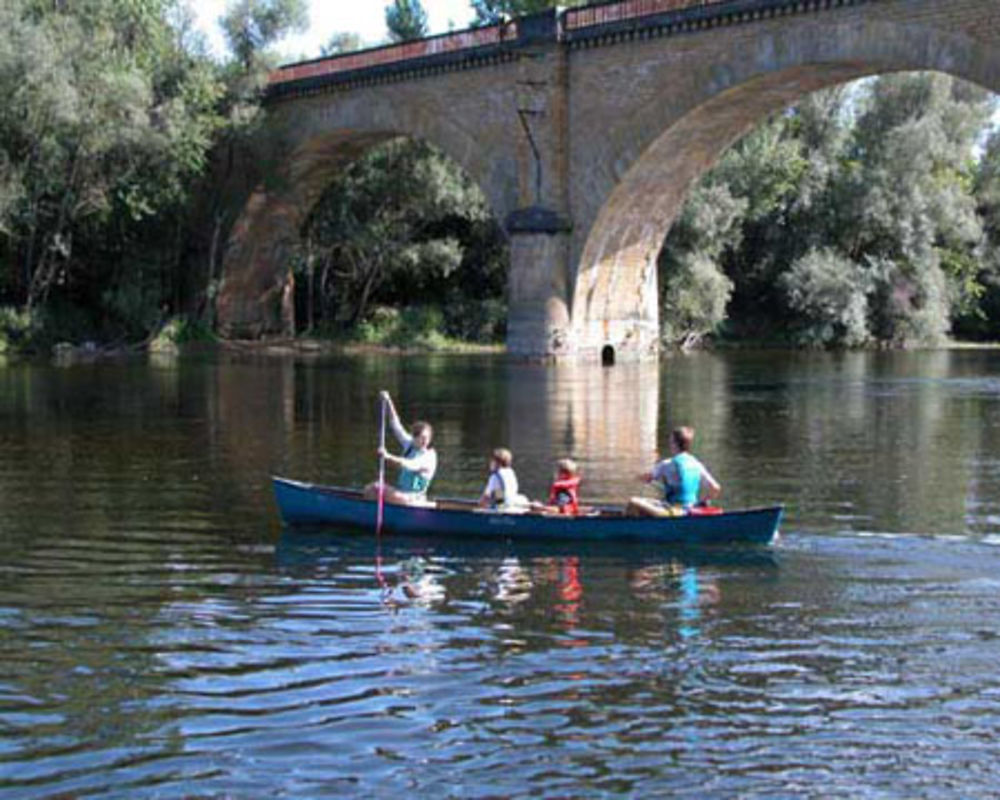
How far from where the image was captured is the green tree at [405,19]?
59.3 meters

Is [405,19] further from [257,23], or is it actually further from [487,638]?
[487,638]

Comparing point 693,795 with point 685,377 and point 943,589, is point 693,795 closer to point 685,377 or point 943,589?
point 943,589

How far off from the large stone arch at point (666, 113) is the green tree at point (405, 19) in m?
27.6

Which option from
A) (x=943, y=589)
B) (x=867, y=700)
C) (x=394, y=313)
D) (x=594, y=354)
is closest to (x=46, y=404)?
(x=594, y=354)

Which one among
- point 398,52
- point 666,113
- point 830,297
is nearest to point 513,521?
point 666,113

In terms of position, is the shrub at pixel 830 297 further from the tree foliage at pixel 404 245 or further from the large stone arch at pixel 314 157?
the large stone arch at pixel 314 157

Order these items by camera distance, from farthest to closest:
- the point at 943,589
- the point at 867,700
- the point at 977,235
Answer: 1. the point at 977,235
2. the point at 943,589
3. the point at 867,700

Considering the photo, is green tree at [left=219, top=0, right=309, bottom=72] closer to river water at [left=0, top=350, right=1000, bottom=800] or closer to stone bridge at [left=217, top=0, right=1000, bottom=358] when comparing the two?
stone bridge at [left=217, top=0, right=1000, bottom=358]

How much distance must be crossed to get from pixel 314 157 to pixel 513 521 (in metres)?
29.5

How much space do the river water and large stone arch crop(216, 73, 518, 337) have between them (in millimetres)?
16834

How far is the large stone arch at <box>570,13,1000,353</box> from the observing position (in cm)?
2531

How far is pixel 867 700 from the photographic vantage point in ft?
24.3

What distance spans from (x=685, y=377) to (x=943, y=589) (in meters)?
21.4

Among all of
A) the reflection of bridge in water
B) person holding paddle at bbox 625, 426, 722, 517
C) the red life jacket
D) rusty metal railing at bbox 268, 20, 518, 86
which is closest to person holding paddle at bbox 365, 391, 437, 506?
the red life jacket
